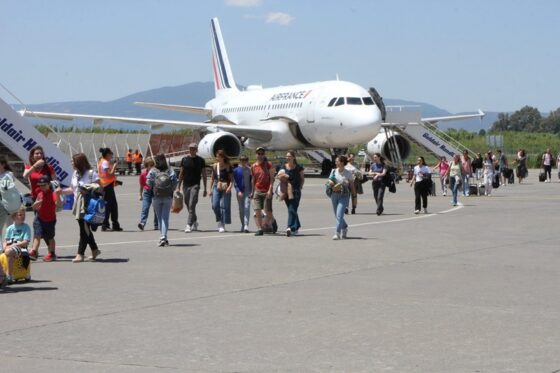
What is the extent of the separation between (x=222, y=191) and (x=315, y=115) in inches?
983

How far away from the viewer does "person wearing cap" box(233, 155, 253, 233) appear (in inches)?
805

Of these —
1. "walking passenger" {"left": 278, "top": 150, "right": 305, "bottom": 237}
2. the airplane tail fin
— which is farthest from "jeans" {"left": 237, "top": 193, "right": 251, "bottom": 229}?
the airplane tail fin

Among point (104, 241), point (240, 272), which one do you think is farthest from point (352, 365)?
point (104, 241)

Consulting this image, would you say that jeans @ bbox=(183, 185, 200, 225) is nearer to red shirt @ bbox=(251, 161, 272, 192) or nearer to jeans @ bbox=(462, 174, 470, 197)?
red shirt @ bbox=(251, 161, 272, 192)

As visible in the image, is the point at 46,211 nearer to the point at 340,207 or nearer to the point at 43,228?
the point at 43,228

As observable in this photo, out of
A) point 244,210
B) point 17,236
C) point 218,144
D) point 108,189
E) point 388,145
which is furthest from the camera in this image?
point 388,145

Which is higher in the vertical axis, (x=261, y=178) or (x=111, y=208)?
(x=261, y=178)

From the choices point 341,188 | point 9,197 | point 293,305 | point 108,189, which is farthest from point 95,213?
point 108,189

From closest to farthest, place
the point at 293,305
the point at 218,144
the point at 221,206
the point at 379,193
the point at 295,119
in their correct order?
1. the point at 293,305
2. the point at 221,206
3. the point at 379,193
4. the point at 218,144
5. the point at 295,119

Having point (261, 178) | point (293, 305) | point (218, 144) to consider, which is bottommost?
point (293, 305)

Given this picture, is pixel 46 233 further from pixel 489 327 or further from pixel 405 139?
pixel 405 139

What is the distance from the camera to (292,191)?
19.5 meters

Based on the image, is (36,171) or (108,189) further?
(108,189)

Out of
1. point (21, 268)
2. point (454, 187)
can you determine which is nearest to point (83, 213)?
point (21, 268)
